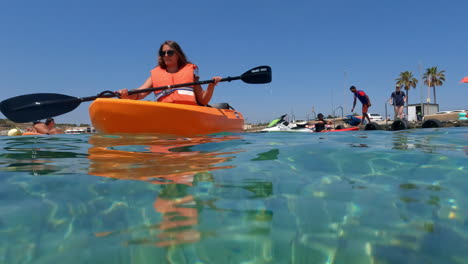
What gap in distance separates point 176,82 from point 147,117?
50.9 inches

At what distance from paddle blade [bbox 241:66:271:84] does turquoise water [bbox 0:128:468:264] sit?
3.52 m

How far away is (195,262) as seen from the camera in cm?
91

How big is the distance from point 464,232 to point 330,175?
0.80 m

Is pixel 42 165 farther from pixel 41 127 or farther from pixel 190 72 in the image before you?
pixel 41 127

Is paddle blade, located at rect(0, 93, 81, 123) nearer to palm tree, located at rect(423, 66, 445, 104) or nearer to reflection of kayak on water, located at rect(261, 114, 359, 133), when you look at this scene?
reflection of kayak on water, located at rect(261, 114, 359, 133)

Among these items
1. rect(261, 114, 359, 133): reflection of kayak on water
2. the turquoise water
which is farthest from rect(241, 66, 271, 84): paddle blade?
rect(261, 114, 359, 133): reflection of kayak on water

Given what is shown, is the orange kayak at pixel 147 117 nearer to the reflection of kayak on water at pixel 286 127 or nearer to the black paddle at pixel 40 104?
the black paddle at pixel 40 104

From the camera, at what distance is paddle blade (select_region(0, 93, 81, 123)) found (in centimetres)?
462

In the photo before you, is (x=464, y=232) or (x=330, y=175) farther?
(x=330, y=175)

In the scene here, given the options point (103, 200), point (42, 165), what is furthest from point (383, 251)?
point (42, 165)

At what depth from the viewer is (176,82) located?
521cm

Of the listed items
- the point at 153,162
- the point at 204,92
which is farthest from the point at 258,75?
the point at 153,162

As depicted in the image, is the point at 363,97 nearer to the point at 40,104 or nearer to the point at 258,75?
the point at 258,75

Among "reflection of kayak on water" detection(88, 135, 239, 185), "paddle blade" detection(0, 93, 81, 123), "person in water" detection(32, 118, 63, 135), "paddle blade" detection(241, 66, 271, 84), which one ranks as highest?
"paddle blade" detection(241, 66, 271, 84)
